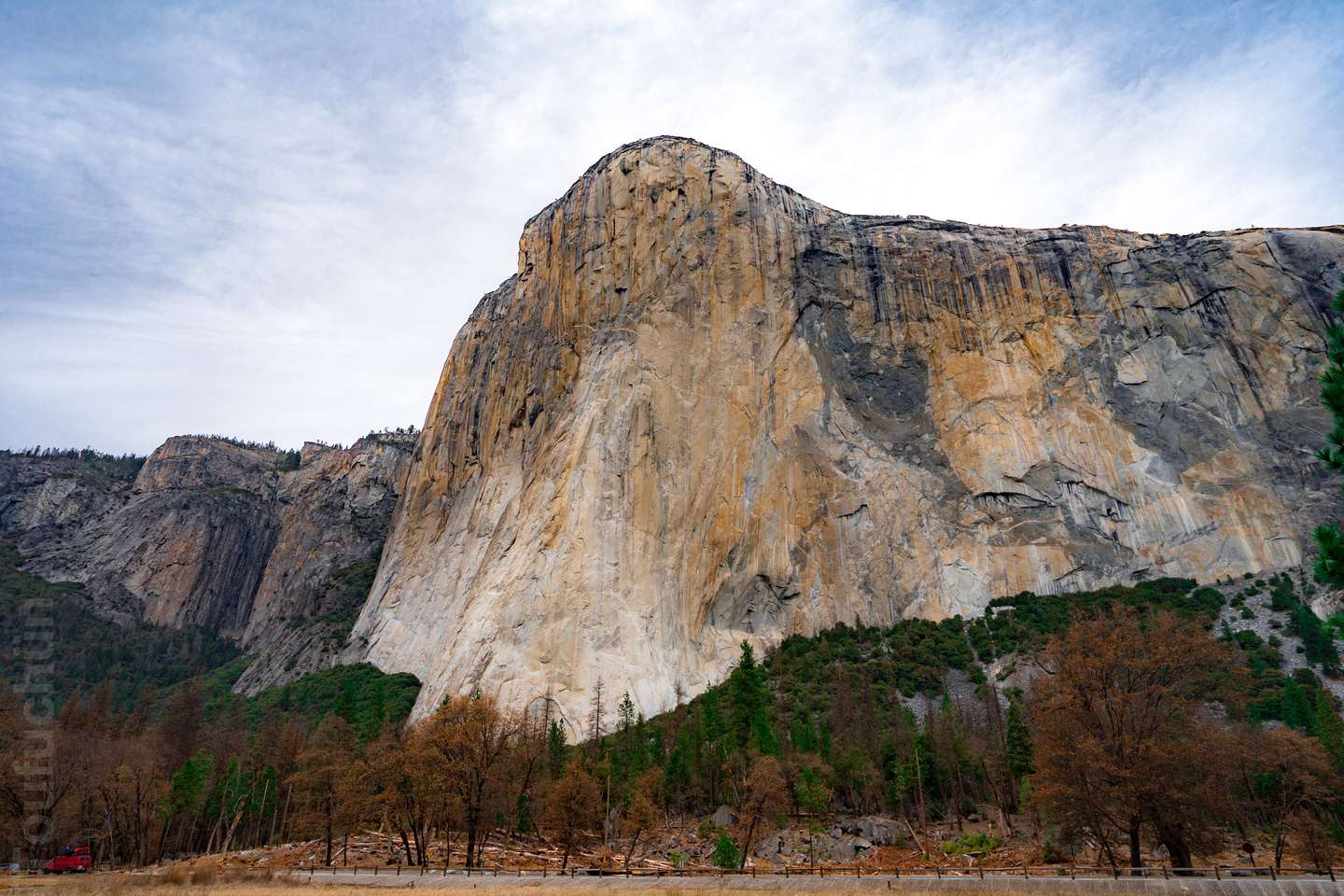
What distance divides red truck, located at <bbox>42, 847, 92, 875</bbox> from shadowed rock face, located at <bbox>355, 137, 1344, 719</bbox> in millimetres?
→ 26445

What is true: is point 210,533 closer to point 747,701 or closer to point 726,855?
point 747,701

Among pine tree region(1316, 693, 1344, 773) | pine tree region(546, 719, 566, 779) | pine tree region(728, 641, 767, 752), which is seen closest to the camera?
pine tree region(1316, 693, 1344, 773)

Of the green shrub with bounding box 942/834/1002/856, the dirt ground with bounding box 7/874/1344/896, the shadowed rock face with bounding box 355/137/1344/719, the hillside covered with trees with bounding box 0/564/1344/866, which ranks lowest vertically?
the dirt ground with bounding box 7/874/1344/896

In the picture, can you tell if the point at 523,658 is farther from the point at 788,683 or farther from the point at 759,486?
the point at 759,486

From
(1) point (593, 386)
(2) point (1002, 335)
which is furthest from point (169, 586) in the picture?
(2) point (1002, 335)

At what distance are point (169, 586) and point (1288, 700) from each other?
13740 cm

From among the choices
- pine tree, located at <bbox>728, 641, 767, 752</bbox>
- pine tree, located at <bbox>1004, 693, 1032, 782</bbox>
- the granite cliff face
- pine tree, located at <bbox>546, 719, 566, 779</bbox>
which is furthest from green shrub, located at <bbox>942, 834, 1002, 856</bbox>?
the granite cliff face

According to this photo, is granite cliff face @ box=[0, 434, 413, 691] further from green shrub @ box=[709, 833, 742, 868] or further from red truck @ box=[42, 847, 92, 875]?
green shrub @ box=[709, 833, 742, 868]

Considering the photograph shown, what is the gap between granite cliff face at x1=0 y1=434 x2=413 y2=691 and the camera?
4660 inches

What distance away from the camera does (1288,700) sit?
52.0 metres

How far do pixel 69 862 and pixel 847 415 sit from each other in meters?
66.0

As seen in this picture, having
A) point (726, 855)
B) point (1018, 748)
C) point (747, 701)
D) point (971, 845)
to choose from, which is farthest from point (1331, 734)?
point (726, 855)

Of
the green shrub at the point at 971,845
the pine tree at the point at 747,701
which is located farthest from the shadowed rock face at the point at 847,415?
the green shrub at the point at 971,845

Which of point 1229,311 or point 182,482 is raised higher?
point 182,482
